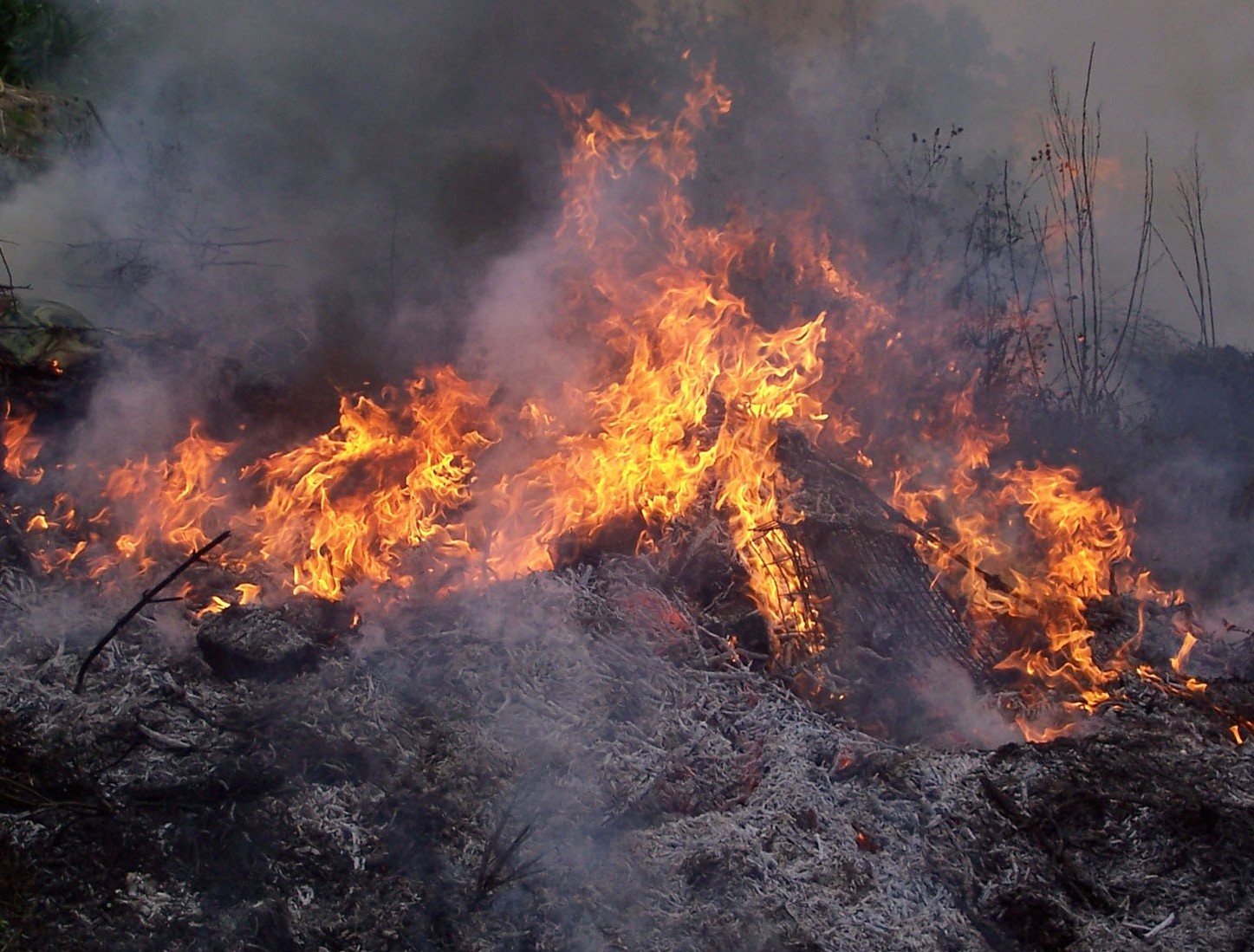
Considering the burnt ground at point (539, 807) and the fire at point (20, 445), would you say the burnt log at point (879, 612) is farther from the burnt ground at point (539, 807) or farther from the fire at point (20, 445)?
the fire at point (20, 445)

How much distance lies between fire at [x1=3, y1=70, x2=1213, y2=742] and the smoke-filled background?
517 mm

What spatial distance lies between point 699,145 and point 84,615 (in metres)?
7.29

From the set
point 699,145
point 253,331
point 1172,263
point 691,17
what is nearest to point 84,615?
point 253,331

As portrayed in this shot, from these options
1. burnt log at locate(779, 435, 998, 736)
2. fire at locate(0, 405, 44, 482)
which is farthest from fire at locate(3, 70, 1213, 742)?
burnt log at locate(779, 435, 998, 736)

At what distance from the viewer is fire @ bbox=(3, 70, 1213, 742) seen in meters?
5.81

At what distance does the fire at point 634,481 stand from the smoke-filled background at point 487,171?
52 cm

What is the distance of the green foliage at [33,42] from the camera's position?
346 inches

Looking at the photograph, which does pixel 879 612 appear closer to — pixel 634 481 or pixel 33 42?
pixel 634 481

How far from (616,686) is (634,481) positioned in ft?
5.52

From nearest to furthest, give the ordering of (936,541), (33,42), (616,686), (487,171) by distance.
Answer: (616,686) → (936,541) → (33,42) → (487,171)

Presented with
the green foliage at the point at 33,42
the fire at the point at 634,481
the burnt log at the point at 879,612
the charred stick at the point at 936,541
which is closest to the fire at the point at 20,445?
the fire at the point at 634,481

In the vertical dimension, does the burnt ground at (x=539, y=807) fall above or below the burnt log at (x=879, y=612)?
below

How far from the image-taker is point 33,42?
349 inches

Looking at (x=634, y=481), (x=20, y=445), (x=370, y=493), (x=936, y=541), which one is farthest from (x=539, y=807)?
(x=20, y=445)
